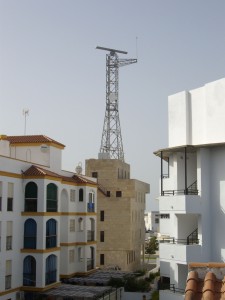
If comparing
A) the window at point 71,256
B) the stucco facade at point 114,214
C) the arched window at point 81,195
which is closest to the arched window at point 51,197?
the window at point 71,256

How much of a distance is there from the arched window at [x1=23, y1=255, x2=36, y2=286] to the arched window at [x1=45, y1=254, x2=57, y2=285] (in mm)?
1165

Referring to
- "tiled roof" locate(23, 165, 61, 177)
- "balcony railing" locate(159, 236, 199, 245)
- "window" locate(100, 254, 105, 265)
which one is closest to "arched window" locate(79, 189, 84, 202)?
"tiled roof" locate(23, 165, 61, 177)

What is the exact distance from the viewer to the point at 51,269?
37.4m

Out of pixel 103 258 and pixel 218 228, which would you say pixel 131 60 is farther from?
pixel 218 228

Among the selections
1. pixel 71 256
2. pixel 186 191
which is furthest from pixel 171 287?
pixel 71 256

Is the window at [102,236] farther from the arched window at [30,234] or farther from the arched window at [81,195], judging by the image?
the arched window at [30,234]

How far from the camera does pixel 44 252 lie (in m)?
35.8

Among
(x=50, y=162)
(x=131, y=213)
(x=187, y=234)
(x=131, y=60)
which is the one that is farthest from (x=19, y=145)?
(x=131, y=60)

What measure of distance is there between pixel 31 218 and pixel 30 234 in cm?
122

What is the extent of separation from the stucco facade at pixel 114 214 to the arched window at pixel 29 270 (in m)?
22.7

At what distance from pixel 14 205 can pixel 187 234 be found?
12910 mm

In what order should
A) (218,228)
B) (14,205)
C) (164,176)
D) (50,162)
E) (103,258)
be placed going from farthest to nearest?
1. (103,258)
2. (50,162)
3. (164,176)
4. (14,205)
5. (218,228)

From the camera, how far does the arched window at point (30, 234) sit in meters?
35.9

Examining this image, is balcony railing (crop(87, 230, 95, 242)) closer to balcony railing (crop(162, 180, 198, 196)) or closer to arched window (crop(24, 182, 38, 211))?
arched window (crop(24, 182, 38, 211))
